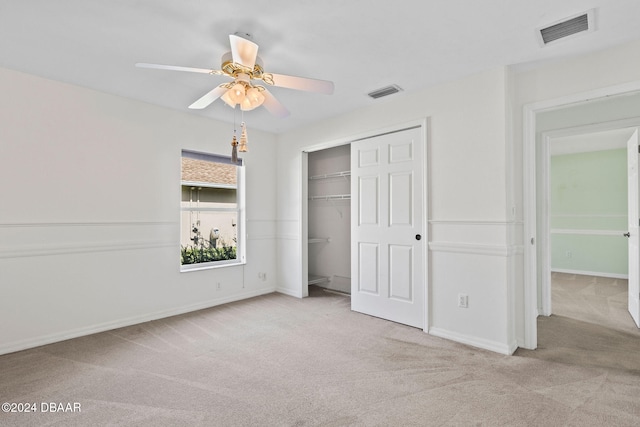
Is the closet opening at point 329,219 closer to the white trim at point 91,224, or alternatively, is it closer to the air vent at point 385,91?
the air vent at point 385,91

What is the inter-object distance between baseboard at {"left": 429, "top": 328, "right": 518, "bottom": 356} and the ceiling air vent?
2.49 metres

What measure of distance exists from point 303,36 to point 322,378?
8.28ft

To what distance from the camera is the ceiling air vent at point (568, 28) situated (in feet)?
7.11

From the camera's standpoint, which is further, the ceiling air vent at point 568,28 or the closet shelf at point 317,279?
the closet shelf at point 317,279

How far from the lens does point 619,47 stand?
2527 mm

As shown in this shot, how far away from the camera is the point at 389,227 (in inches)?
148

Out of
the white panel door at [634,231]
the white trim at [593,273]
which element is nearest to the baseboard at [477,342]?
the white panel door at [634,231]

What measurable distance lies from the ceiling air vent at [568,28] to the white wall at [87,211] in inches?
145

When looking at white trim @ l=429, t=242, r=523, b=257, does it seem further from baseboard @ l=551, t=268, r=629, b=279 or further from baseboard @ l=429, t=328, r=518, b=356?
baseboard @ l=551, t=268, r=629, b=279

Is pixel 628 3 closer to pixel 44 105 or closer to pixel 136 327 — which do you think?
pixel 44 105

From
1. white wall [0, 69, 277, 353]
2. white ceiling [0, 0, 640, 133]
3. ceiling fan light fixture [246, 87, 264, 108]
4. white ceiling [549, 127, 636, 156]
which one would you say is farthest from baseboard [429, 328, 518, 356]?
white ceiling [549, 127, 636, 156]

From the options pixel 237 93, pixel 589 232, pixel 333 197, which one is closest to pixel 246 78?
pixel 237 93

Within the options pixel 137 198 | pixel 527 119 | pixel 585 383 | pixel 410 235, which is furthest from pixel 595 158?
pixel 137 198

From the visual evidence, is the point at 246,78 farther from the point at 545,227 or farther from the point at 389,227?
the point at 545,227
